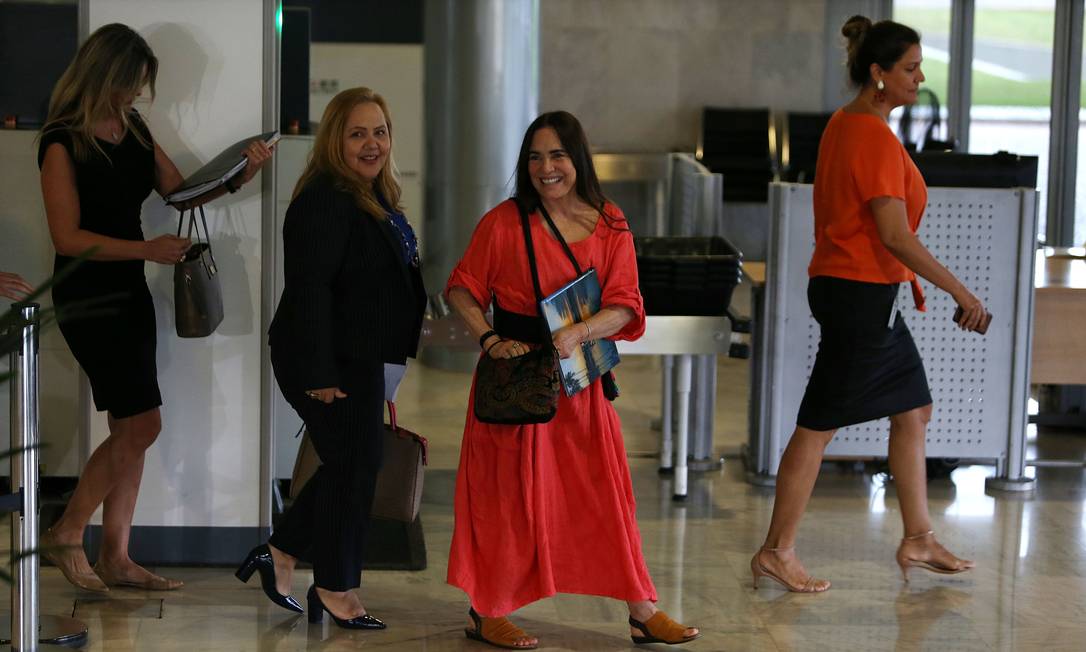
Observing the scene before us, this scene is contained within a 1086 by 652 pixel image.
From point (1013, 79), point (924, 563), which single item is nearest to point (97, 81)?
point (924, 563)

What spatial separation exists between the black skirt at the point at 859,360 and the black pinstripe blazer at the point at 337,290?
124 cm

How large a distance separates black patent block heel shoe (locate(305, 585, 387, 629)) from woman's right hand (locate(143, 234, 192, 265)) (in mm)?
955

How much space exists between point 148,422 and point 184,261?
18.3 inches

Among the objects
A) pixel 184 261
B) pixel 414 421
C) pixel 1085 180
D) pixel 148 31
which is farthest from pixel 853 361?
pixel 1085 180

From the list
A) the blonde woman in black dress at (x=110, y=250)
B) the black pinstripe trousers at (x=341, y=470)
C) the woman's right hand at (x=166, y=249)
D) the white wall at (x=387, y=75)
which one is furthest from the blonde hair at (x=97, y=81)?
the white wall at (x=387, y=75)

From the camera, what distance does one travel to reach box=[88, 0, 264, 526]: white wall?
4176 millimetres

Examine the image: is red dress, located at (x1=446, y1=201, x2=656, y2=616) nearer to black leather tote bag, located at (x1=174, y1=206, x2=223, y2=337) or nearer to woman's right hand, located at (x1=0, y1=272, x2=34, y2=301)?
black leather tote bag, located at (x1=174, y1=206, x2=223, y2=337)

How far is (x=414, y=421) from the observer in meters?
6.83

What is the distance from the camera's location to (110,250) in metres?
3.77

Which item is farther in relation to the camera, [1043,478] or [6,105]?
[1043,478]

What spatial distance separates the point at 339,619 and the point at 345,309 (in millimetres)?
854

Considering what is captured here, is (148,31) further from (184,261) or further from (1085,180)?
(1085,180)

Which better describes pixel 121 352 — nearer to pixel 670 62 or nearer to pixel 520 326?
pixel 520 326

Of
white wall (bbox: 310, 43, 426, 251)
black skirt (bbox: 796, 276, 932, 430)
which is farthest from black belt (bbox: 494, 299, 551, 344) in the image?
white wall (bbox: 310, 43, 426, 251)
